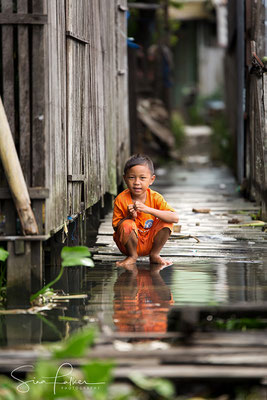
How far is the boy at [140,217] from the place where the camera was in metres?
5.73

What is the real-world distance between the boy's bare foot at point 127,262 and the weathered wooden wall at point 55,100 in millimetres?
590

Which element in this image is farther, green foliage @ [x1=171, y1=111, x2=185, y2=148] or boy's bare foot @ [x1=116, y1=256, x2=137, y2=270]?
green foliage @ [x1=171, y1=111, x2=185, y2=148]

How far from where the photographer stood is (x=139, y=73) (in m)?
18.6

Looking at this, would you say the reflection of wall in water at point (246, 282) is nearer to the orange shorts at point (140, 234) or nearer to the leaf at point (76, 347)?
the orange shorts at point (140, 234)

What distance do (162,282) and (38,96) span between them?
167 cm

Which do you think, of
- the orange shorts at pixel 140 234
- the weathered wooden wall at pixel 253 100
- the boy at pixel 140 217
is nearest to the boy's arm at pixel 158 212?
the boy at pixel 140 217

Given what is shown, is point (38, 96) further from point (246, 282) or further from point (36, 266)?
point (246, 282)

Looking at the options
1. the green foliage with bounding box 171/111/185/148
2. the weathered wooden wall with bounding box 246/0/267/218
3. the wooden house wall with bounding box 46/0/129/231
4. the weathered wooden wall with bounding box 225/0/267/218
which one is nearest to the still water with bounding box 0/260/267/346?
the wooden house wall with bounding box 46/0/129/231

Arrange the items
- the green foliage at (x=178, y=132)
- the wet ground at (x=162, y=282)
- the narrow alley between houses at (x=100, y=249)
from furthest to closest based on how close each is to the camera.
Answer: the green foliage at (x=178, y=132) < the wet ground at (x=162, y=282) < the narrow alley between houses at (x=100, y=249)

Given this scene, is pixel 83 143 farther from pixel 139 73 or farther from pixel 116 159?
pixel 139 73

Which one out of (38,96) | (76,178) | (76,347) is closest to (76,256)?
(38,96)

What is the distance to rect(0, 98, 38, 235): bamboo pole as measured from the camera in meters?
4.29

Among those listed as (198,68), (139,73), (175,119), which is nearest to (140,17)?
(139,73)

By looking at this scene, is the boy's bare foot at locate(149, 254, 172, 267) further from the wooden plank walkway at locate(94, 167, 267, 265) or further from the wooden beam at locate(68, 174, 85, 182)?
the wooden beam at locate(68, 174, 85, 182)
